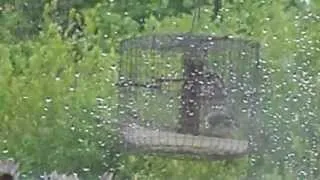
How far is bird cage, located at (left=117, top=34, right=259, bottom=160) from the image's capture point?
2.72 meters

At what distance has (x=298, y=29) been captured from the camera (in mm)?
3393

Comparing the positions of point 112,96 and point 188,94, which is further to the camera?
point 112,96

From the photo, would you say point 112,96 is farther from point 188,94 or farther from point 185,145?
point 185,145

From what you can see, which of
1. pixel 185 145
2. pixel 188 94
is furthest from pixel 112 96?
pixel 185 145

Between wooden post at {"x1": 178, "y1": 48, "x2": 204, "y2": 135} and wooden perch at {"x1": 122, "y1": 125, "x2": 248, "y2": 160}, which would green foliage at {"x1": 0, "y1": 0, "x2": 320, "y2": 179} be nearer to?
wooden post at {"x1": 178, "y1": 48, "x2": 204, "y2": 135}

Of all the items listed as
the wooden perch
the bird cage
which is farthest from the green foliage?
the wooden perch

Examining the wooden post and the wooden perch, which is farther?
the wooden post

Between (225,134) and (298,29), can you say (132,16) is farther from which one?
(225,134)

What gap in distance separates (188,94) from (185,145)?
6.9 inches

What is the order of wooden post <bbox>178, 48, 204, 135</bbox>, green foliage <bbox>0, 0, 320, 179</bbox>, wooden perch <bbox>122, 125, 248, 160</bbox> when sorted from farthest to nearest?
green foliage <bbox>0, 0, 320, 179</bbox>
wooden post <bbox>178, 48, 204, 135</bbox>
wooden perch <bbox>122, 125, 248, 160</bbox>

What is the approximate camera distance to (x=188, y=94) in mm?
2795

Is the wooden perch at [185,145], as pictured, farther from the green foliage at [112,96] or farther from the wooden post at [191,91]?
the green foliage at [112,96]

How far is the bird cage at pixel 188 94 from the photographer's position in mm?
2721

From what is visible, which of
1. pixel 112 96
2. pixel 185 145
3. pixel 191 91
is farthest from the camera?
pixel 112 96
